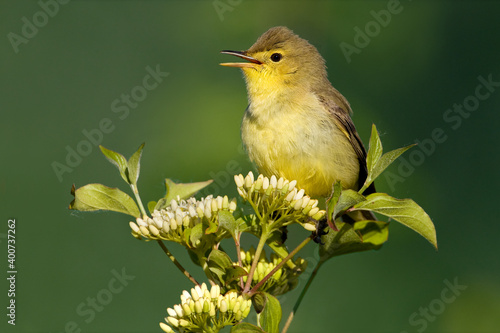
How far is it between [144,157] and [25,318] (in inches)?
53.5

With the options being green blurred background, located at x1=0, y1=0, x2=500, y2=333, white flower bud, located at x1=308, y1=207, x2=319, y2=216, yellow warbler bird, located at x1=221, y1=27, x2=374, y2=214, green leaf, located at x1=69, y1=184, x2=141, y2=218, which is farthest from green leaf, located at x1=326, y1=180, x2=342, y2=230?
green blurred background, located at x1=0, y1=0, x2=500, y2=333

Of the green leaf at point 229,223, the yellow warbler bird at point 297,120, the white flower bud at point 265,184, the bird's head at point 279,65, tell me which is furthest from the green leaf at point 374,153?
the bird's head at point 279,65

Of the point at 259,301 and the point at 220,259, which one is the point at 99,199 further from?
the point at 259,301

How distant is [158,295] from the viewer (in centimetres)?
407

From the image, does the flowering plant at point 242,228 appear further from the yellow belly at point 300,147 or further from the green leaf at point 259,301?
the yellow belly at point 300,147

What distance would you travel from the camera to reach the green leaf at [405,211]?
1593 mm

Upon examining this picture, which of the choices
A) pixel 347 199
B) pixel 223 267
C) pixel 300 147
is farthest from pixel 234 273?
pixel 300 147

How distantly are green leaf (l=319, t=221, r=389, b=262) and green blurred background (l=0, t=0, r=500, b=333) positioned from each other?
1.95 meters

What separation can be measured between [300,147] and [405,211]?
1.33 metres

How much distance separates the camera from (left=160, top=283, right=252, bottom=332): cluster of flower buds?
5.13ft

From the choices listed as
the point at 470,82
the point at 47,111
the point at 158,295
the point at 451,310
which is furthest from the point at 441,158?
the point at 47,111

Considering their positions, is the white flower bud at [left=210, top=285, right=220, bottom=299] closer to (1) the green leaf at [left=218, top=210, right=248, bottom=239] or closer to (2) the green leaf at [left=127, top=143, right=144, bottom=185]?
(1) the green leaf at [left=218, top=210, right=248, bottom=239]

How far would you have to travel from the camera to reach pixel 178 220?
5.79 feet

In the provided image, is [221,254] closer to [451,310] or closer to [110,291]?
[110,291]
